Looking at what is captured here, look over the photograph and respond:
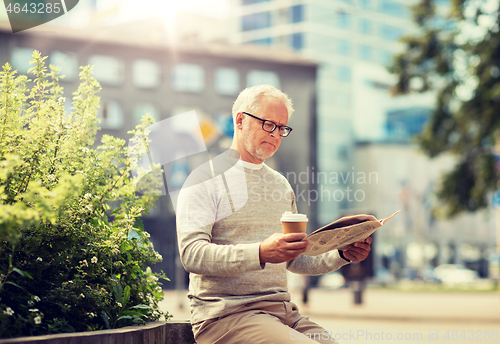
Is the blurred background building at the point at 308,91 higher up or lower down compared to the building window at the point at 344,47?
lower down

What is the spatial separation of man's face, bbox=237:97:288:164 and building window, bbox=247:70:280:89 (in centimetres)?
4430

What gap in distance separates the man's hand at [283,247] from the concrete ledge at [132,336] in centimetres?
66

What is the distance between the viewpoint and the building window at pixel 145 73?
142 feet

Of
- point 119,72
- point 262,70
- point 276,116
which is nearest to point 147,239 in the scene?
point 276,116

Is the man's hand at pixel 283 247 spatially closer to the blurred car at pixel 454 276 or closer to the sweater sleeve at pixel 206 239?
the sweater sleeve at pixel 206 239

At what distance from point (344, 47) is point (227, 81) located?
2130 cm

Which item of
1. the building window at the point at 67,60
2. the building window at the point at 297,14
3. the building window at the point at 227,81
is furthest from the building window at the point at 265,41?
the building window at the point at 67,60

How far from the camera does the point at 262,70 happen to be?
47562mm

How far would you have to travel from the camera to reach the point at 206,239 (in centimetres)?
254

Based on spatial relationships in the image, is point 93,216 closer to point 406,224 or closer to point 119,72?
point 119,72

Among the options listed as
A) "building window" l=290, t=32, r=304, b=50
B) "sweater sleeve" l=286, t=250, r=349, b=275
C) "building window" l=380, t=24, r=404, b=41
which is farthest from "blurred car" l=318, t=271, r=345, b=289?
"sweater sleeve" l=286, t=250, r=349, b=275

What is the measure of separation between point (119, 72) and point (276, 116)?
4143 cm

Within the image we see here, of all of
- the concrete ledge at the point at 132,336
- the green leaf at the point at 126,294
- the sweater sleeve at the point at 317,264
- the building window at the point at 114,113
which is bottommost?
the concrete ledge at the point at 132,336

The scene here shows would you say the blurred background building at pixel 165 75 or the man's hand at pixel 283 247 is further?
the blurred background building at pixel 165 75
